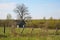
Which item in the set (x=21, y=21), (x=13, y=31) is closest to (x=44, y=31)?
(x=13, y=31)

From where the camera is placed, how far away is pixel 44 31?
2091 cm

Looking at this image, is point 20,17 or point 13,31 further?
point 20,17

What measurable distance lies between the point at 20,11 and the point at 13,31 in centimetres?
4087

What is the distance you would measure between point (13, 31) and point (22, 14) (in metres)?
39.9

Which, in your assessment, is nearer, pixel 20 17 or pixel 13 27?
pixel 13 27

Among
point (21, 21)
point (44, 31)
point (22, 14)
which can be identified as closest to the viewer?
point (44, 31)

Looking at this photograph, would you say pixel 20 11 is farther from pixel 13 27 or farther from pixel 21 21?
pixel 13 27

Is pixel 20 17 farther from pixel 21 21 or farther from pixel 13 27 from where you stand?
pixel 13 27

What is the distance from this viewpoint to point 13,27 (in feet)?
69.9

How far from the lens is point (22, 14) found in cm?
6084

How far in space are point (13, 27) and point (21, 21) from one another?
3490 cm

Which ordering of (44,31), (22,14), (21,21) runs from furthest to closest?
(22,14) → (21,21) → (44,31)

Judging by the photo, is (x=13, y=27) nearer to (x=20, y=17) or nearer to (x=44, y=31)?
(x=44, y=31)

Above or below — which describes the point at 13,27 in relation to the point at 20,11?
below
